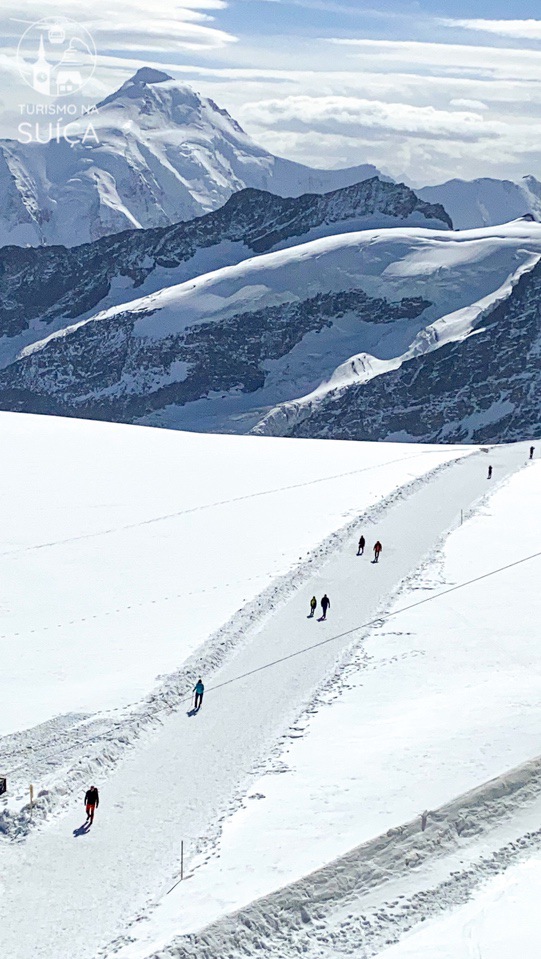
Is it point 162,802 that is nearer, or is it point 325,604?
point 162,802

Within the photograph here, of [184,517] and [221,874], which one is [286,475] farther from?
[221,874]

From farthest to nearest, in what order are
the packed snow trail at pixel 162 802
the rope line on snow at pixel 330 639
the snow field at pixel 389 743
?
the rope line on snow at pixel 330 639 < the snow field at pixel 389 743 < the packed snow trail at pixel 162 802

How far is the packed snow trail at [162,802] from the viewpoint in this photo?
2264cm

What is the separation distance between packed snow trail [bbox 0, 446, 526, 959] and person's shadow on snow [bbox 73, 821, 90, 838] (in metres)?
0.11

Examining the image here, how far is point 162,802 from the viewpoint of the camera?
88.1ft

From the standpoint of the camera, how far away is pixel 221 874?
2377 centimetres

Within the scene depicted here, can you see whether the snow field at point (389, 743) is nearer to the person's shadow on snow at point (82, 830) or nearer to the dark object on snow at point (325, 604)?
the dark object on snow at point (325, 604)

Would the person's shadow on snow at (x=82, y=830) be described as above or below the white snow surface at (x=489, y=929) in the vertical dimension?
below

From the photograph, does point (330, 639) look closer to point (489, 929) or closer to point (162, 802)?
point (162, 802)

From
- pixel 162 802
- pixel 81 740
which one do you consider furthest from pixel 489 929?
pixel 81 740

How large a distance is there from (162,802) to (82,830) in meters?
2.06

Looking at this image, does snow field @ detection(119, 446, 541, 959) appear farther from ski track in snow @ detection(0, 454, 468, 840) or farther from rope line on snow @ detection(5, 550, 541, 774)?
ski track in snow @ detection(0, 454, 468, 840)

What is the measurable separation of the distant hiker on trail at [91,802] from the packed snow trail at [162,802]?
247mm

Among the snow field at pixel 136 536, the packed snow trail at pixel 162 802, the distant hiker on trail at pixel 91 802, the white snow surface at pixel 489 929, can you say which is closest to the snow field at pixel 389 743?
the packed snow trail at pixel 162 802
